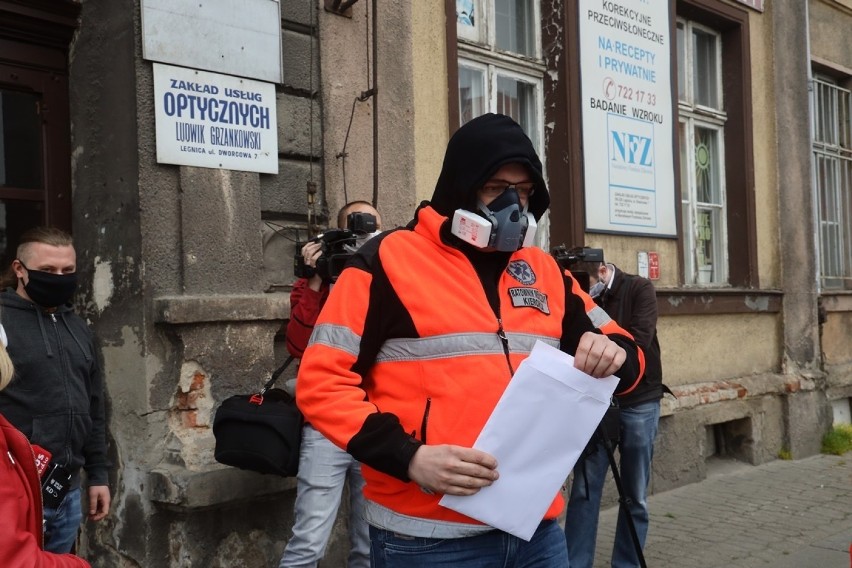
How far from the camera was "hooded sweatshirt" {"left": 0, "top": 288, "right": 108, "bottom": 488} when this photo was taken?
3289 millimetres

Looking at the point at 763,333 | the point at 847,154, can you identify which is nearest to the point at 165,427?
→ the point at 763,333

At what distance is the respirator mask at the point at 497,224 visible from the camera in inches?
80.7

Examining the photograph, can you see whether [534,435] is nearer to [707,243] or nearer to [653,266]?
[653,266]

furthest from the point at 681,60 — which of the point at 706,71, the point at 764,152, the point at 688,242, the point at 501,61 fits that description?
the point at 501,61

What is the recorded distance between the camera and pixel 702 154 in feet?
27.6

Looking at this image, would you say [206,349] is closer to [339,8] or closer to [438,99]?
[339,8]

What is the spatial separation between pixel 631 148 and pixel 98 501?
4917 mm

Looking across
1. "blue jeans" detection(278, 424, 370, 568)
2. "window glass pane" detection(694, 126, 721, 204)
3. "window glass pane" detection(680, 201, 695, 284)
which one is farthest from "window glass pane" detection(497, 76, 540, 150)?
"blue jeans" detection(278, 424, 370, 568)

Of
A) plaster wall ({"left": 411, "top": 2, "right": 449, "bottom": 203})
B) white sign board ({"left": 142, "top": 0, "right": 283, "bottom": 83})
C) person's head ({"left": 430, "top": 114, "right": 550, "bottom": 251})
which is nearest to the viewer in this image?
person's head ({"left": 430, "top": 114, "right": 550, "bottom": 251})

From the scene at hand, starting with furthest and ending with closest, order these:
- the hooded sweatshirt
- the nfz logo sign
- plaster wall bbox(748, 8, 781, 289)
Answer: plaster wall bbox(748, 8, 781, 289) → the nfz logo sign → the hooded sweatshirt

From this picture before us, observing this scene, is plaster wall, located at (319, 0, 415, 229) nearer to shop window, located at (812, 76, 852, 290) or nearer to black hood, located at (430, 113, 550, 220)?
black hood, located at (430, 113, 550, 220)

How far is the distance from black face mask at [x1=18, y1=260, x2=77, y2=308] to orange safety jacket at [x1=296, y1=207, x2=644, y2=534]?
1.78 meters

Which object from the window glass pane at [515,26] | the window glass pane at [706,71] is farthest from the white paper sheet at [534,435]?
the window glass pane at [706,71]

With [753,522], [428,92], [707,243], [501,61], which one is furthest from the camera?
[707,243]
